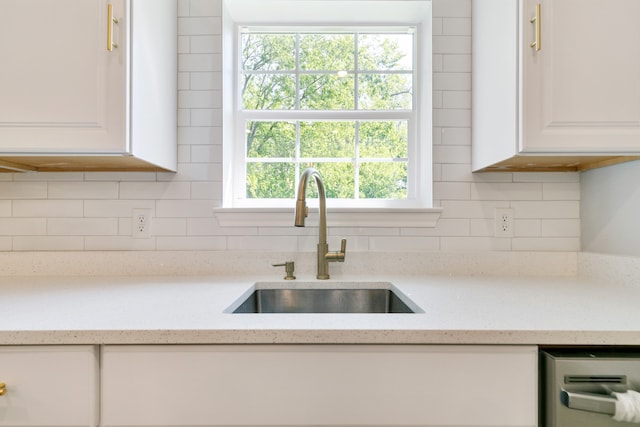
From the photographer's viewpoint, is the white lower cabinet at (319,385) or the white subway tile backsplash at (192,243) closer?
the white lower cabinet at (319,385)

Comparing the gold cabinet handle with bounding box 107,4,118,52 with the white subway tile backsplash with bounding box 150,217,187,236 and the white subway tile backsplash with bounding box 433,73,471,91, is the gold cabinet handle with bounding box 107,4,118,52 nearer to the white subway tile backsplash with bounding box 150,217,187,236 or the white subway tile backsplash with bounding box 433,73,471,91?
the white subway tile backsplash with bounding box 150,217,187,236

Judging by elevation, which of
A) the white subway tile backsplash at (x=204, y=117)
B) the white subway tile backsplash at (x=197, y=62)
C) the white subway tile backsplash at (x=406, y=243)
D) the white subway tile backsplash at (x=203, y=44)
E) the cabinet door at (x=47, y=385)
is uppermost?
the white subway tile backsplash at (x=203, y=44)

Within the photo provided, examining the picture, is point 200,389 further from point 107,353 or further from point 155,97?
point 155,97

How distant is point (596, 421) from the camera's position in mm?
770

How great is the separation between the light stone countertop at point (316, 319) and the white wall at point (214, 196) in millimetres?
337

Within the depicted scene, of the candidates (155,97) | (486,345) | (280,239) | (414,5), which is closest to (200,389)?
(486,345)

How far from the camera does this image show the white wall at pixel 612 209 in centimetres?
126

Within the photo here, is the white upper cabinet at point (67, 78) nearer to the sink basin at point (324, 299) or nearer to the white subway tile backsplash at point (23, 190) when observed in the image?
the white subway tile backsplash at point (23, 190)

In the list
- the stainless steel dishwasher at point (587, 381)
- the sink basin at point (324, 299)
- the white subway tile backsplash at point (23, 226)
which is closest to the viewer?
the stainless steel dishwasher at point (587, 381)

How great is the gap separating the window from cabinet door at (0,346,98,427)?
3.15 feet

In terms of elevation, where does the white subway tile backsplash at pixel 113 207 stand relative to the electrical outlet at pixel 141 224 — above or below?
above

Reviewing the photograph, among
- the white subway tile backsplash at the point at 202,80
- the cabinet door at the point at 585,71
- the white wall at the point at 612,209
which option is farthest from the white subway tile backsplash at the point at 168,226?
the white wall at the point at 612,209

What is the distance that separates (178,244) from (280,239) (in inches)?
16.4

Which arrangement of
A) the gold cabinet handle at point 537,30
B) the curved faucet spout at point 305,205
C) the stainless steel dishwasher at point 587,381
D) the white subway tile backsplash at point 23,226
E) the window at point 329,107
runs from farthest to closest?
1. the window at point 329,107
2. the white subway tile backsplash at point 23,226
3. the curved faucet spout at point 305,205
4. the gold cabinet handle at point 537,30
5. the stainless steel dishwasher at point 587,381
